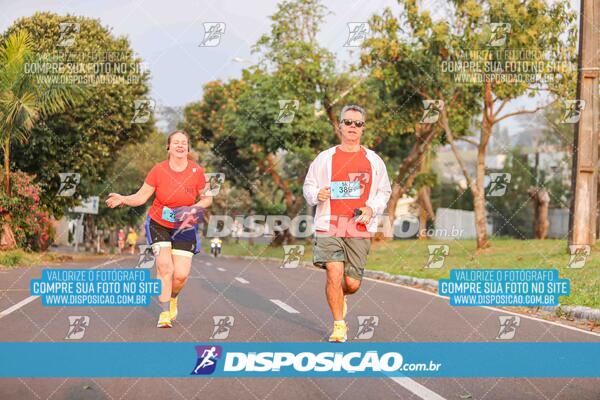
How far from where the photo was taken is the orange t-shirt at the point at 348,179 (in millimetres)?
6285

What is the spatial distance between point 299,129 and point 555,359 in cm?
1903

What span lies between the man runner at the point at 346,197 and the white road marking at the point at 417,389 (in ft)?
2.30

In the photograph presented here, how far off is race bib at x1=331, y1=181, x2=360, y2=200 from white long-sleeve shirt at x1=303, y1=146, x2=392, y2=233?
6 cm

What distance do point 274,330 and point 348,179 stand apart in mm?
3106

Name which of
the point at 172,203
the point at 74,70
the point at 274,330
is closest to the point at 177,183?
the point at 172,203

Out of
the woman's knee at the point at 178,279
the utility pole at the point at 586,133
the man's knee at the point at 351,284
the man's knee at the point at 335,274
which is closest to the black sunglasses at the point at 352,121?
the man's knee at the point at 335,274

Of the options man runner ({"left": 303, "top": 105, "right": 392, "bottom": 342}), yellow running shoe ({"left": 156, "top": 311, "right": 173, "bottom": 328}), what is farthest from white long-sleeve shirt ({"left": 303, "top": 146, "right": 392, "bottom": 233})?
yellow running shoe ({"left": 156, "top": 311, "right": 173, "bottom": 328})

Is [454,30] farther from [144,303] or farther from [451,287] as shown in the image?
[144,303]

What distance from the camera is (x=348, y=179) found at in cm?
629

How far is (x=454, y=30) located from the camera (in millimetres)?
21500

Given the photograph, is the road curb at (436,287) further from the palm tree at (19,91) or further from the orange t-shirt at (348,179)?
the palm tree at (19,91)

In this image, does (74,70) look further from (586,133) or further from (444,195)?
(444,195)

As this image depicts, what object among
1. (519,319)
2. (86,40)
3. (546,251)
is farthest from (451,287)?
(546,251)

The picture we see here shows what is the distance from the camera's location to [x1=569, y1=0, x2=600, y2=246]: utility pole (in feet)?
50.9
